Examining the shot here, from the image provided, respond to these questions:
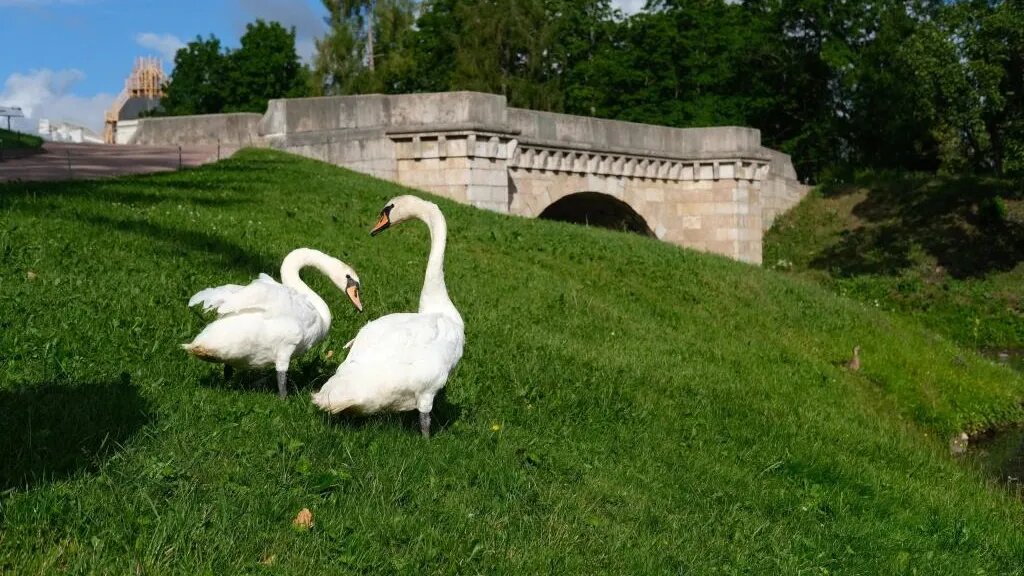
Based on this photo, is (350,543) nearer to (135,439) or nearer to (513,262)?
(135,439)

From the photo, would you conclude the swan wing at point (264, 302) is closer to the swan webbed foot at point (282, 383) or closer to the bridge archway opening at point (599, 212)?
the swan webbed foot at point (282, 383)

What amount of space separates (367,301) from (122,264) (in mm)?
2166

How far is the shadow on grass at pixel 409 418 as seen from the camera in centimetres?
636

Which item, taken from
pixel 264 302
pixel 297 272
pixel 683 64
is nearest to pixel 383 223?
Result: pixel 297 272

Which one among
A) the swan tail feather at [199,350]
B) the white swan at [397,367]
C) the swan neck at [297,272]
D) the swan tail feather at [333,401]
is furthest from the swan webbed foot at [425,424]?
the swan tail feather at [199,350]

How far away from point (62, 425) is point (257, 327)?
1188 millimetres

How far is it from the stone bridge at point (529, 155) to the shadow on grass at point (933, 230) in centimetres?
473

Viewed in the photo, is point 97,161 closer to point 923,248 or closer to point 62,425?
point 62,425

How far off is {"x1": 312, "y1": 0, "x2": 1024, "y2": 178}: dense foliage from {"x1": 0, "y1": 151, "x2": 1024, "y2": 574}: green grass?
26.6m

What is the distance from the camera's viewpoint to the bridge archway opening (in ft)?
87.9

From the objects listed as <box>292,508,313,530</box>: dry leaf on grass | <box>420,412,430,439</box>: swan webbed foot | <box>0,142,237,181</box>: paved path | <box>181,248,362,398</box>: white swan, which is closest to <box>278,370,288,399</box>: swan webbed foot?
<box>181,248,362,398</box>: white swan

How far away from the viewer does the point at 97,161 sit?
64.3ft

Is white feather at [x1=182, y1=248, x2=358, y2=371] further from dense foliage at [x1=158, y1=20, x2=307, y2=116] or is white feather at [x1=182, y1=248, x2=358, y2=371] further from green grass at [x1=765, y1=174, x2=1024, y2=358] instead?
dense foliage at [x1=158, y1=20, x2=307, y2=116]

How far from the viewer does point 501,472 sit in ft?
20.5
